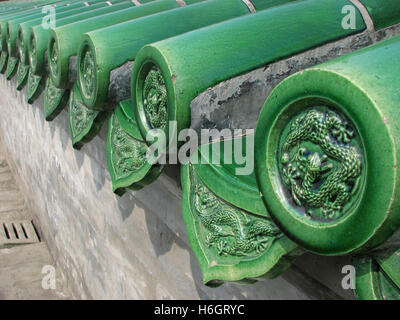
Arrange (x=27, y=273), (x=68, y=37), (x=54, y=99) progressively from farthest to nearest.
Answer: (x=27, y=273) → (x=54, y=99) → (x=68, y=37)

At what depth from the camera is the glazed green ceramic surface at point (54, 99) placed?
234cm

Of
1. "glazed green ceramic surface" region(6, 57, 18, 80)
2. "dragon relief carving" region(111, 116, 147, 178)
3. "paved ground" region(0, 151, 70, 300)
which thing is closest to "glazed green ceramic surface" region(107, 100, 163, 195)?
"dragon relief carving" region(111, 116, 147, 178)

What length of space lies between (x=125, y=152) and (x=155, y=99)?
1.34 ft

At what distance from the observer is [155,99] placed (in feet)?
3.65

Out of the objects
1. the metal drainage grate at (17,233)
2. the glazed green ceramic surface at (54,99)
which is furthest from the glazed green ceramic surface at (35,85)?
the metal drainage grate at (17,233)

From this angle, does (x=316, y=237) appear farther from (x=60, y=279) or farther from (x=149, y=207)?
(x=60, y=279)

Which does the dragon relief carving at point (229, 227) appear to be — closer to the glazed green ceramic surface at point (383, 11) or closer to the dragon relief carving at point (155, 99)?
the dragon relief carving at point (155, 99)

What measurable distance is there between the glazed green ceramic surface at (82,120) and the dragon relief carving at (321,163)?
3.74ft

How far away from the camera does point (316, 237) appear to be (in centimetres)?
69

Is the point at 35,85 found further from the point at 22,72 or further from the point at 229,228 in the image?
the point at 229,228

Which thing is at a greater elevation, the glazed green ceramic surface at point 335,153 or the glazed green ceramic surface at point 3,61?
the glazed green ceramic surface at point 3,61

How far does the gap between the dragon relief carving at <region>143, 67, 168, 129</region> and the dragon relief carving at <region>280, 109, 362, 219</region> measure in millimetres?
427

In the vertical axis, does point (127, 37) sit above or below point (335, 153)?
above

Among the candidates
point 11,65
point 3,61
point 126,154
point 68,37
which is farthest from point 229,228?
point 3,61
